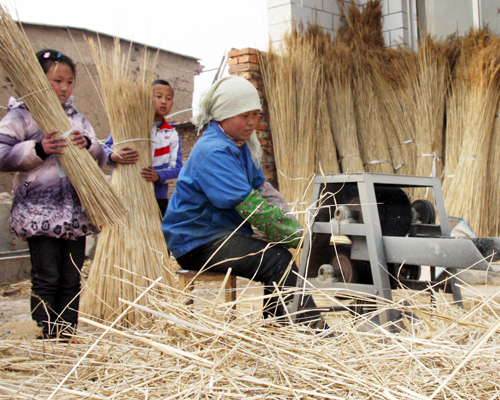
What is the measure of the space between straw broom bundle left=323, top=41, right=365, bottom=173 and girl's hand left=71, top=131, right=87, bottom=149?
274 cm

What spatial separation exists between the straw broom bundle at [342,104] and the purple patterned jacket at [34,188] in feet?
9.27

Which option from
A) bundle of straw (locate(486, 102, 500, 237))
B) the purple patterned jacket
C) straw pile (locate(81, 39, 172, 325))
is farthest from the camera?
bundle of straw (locate(486, 102, 500, 237))

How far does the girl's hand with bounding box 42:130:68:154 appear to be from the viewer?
205 centimetres

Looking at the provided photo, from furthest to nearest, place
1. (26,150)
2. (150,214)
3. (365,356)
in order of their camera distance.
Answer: (150,214) → (26,150) → (365,356)

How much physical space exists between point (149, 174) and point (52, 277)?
38.9 inches

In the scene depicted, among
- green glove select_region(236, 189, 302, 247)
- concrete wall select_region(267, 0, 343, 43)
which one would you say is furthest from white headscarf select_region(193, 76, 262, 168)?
concrete wall select_region(267, 0, 343, 43)

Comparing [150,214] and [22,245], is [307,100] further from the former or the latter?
[22,245]

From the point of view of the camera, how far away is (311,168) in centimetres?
432

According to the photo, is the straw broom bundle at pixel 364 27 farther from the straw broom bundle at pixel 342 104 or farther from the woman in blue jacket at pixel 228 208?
the woman in blue jacket at pixel 228 208

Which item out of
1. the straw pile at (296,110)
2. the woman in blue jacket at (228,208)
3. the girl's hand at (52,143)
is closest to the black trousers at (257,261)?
the woman in blue jacket at (228,208)

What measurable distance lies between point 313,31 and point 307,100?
2.42 ft

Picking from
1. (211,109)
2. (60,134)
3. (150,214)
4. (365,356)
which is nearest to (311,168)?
(150,214)

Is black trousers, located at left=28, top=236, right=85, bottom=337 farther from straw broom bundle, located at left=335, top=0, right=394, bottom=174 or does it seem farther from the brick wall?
straw broom bundle, located at left=335, top=0, right=394, bottom=174

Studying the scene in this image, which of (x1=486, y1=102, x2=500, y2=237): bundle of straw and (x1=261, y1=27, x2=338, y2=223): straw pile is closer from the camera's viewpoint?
(x1=486, y1=102, x2=500, y2=237): bundle of straw
